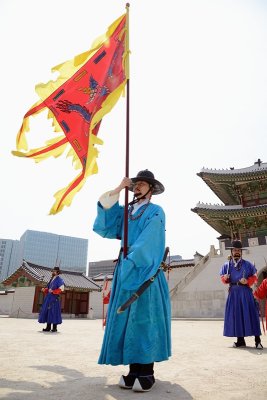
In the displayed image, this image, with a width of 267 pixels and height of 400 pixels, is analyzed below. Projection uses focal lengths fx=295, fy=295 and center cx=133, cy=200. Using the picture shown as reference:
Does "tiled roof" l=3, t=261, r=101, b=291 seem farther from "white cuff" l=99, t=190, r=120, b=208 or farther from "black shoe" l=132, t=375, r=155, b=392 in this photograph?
"black shoe" l=132, t=375, r=155, b=392

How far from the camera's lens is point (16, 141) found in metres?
3.53

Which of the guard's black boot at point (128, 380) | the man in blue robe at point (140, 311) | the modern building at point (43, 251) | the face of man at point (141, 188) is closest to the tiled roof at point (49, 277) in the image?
the face of man at point (141, 188)

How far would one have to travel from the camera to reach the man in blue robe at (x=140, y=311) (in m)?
2.12

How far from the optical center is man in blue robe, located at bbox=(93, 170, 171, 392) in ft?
6.97

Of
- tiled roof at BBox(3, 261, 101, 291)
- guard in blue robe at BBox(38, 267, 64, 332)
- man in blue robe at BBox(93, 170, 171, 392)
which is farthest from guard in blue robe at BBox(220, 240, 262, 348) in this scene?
tiled roof at BBox(3, 261, 101, 291)

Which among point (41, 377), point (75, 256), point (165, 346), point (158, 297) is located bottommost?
point (41, 377)

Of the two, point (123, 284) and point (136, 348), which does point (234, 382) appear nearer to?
point (136, 348)

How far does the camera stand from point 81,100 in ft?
11.1

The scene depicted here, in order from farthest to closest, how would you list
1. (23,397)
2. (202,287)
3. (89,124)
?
(202,287)
(89,124)
(23,397)

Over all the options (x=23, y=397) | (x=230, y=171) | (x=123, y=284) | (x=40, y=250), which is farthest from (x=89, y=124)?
(x=40, y=250)

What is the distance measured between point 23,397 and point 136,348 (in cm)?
79

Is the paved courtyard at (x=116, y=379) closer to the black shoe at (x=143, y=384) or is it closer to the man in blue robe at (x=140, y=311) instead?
the black shoe at (x=143, y=384)

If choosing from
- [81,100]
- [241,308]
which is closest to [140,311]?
[81,100]

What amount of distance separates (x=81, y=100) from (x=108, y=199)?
1367mm
